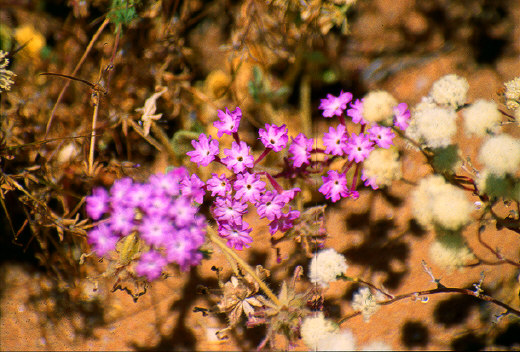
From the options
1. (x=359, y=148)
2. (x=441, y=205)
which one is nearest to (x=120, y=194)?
(x=359, y=148)

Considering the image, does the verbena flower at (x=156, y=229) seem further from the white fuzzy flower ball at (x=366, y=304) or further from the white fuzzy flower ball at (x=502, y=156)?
the white fuzzy flower ball at (x=502, y=156)

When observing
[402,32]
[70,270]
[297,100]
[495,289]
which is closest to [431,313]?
[495,289]

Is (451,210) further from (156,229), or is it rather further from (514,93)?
(156,229)

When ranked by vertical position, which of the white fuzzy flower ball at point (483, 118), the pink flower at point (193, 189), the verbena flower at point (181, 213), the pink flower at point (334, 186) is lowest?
the pink flower at point (334, 186)

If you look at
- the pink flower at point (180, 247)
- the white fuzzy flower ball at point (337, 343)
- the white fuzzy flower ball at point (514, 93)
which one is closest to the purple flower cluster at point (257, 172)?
the pink flower at point (180, 247)

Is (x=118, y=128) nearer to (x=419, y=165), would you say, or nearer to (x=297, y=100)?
(x=297, y=100)

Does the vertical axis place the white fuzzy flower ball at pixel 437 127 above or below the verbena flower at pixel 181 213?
above

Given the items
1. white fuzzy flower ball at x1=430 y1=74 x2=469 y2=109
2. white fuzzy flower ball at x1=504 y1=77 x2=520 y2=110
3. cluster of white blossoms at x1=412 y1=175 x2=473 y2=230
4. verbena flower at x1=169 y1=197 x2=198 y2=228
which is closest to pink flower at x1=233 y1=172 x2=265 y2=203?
verbena flower at x1=169 y1=197 x2=198 y2=228
